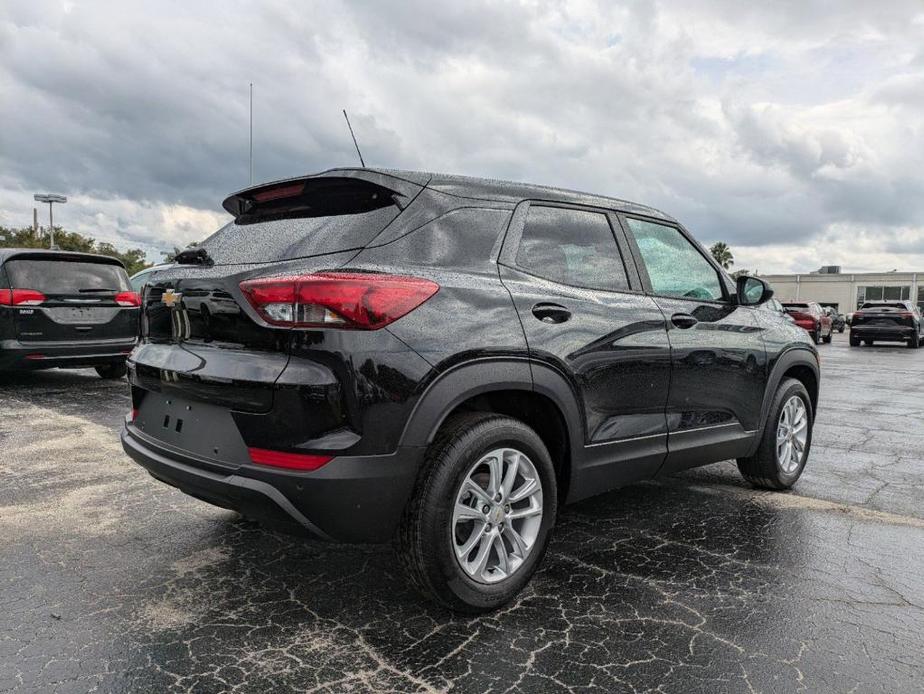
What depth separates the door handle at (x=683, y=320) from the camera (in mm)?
3660

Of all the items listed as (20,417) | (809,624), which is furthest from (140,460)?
(20,417)

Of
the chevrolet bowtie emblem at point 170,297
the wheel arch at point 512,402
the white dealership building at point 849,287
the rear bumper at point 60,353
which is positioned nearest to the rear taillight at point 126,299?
the rear bumper at point 60,353

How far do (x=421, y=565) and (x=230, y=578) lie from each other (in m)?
→ 1.03

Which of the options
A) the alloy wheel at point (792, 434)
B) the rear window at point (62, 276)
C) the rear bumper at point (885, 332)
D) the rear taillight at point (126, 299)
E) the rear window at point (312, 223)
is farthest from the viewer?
the rear bumper at point (885, 332)

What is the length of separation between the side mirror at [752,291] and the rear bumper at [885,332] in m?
23.4

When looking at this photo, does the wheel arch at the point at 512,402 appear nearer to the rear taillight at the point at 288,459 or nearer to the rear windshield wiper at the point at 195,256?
the rear taillight at the point at 288,459

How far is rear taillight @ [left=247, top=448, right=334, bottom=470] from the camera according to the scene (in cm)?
246

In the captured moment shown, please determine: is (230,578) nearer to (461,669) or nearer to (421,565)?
(421,565)

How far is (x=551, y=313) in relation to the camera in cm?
301

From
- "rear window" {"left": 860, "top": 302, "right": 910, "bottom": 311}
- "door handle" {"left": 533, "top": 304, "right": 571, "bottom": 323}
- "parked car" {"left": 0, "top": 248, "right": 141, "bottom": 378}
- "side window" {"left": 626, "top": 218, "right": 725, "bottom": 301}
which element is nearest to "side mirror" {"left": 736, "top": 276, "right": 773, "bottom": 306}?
"side window" {"left": 626, "top": 218, "right": 725, "bottom": 301}

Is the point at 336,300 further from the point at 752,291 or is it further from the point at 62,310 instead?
the point at 62,310

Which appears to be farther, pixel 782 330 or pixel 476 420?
pixel 782 330

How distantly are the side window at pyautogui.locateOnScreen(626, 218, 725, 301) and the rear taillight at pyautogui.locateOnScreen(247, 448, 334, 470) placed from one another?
2017 millimetres

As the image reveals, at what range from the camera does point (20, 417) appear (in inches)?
265
